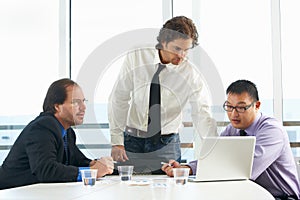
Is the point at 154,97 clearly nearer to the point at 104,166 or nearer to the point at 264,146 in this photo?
the point at 104,166

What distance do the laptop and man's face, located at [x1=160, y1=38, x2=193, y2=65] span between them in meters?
0.51

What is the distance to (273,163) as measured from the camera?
223cm

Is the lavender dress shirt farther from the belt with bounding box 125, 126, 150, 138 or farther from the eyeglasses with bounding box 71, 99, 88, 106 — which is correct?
the eyeglasses with bounding box 71, 99, 88, 106

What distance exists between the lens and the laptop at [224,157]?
72.5 inches

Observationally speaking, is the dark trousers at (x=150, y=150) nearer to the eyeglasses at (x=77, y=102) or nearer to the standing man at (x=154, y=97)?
the standing man at (x=154, y=97)

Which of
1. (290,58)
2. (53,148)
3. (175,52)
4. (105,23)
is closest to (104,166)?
(53,148)

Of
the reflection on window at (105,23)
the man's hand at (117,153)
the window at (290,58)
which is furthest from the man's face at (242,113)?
the reflection on window at (105,23)

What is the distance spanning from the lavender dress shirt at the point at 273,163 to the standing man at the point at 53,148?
1.90ft

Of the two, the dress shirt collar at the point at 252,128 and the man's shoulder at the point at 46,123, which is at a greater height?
the man's shoulder at the point at 46,123

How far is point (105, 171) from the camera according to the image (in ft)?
6.63

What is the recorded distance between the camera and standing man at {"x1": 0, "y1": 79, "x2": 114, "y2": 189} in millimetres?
2064

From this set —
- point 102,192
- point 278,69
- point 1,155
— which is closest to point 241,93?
point 102,192

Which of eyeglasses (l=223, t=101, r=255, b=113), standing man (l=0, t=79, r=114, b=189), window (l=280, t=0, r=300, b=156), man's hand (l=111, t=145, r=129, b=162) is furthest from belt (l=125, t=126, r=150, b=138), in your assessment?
window (l=280, t=0, r=300, b=156)

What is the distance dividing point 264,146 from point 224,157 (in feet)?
1.24
